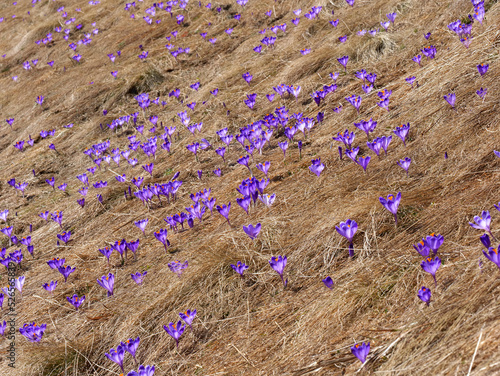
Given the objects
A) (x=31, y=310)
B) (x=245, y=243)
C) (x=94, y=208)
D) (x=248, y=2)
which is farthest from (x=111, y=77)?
(x=245, y=243)

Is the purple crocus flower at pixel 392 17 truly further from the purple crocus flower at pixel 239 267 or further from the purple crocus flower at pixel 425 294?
the purple crocus flower at pixel 425 294

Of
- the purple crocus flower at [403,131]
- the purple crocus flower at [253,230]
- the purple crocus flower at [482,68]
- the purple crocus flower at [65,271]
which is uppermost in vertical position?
the purple crocus flower at [482,68]

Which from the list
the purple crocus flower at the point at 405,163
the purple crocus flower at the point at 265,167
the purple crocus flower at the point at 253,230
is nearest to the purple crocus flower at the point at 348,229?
the purple crocus flower at the point at 253,230

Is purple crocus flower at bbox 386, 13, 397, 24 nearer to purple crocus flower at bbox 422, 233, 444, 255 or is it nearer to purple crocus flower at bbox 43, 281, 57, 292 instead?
purple crocus flower at bbox 422, 233, 444, 255

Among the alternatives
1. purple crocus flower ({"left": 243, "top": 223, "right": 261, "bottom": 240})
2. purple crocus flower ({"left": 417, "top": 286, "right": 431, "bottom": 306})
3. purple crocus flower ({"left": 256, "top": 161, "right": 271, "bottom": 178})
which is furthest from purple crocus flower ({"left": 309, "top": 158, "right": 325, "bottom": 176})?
purple crocus flower ({"left": 417, "top": 286, "right": 431, "bottom": 306})

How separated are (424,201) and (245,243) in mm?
1442

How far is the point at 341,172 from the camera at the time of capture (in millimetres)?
4242

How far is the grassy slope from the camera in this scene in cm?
247

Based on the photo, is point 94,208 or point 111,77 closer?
point 94,208

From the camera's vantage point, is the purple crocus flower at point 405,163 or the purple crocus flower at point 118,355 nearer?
the purple crocus flower at point 118,355

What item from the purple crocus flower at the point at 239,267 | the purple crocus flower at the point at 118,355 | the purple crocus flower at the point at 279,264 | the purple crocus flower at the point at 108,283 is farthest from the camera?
the purple crocus flower at the point at 108,283

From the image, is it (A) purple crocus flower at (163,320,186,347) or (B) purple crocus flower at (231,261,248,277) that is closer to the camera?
(A) purple crocus flower at (163,320,186,347)

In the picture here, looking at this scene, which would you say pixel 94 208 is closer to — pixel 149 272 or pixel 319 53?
pixel 149 272

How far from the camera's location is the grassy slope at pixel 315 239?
2.47 meters
